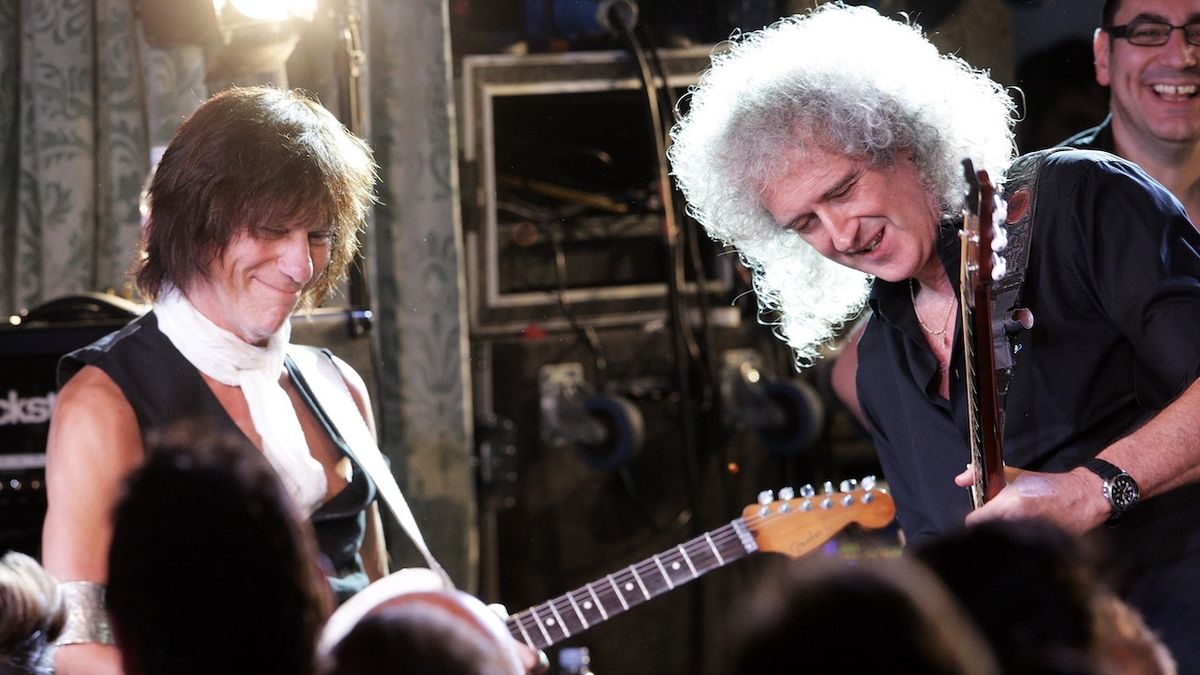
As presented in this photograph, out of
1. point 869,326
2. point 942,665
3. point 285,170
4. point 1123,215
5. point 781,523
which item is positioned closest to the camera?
point 942,665

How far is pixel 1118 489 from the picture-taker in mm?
1604

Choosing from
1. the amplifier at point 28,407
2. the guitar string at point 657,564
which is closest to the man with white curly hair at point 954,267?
the guitar string at point 657,564

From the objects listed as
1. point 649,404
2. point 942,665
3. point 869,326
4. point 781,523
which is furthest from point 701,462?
point 942,665

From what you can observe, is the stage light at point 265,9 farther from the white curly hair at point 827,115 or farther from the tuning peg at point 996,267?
the tuning peg at point 996,267

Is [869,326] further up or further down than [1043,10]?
further down

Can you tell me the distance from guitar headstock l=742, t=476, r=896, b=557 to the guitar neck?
0.12 ft

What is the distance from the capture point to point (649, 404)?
12.2 ft

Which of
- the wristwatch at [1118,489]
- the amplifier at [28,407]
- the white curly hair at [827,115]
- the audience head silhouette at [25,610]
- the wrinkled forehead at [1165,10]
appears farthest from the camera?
the wrinkled forehead at [1165,10]

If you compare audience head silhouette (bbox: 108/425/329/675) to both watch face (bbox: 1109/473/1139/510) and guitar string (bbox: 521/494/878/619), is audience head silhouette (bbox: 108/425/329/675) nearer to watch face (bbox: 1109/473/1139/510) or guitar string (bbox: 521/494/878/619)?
watch face (bbox: 1109/473/1139/510)

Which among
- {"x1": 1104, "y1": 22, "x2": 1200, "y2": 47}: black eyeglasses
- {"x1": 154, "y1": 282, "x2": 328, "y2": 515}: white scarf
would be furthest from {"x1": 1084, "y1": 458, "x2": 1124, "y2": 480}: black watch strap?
{"x1": 1104, "y1": 22, "x2": 1200, "y2": 47}: black eyeglasses

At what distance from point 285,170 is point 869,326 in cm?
101

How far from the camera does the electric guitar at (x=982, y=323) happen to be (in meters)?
1.65

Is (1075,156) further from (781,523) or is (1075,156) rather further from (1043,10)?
(1043,10)

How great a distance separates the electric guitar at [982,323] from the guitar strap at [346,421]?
90 centimetres
